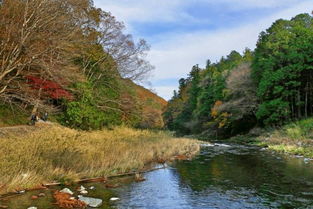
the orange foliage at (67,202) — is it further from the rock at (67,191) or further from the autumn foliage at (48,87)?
the autumn foliage at (48,87)

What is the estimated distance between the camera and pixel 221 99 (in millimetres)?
53812

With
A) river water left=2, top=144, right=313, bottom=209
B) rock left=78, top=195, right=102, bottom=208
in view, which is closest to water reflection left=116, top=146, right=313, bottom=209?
river water left=2, top=144, right=313, bottom=209

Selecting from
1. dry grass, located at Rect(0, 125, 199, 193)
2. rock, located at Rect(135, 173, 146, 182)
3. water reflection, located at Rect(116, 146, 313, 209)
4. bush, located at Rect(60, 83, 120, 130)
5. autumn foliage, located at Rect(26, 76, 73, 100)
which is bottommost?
water reflection, located at Rect(116, 146, 313, 209)

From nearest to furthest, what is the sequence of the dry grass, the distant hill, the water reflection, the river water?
1. the river water
2. the water reflection
3. the dry grass
4. the distant hill

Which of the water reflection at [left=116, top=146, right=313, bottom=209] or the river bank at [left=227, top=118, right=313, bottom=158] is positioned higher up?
the river bank at [left=227, top=118, right=313, bottom=158]

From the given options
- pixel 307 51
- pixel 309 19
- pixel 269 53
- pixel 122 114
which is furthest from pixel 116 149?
pixel 309 19

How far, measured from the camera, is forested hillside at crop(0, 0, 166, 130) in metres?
19.5

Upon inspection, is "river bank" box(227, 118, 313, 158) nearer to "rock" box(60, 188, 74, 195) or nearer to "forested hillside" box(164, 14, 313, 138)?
"forested hillside" box(164, 14, 313, 138)

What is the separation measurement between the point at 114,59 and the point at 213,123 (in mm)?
27901

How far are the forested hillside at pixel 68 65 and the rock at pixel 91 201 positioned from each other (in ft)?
40.6

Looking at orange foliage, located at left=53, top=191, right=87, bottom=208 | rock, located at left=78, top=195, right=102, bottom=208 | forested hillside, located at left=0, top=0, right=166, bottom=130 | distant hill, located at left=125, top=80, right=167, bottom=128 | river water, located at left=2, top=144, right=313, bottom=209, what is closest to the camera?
orange foliage, located at left=53, top=191, right=87, bottom=208

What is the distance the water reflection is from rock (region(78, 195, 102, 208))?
0.46m

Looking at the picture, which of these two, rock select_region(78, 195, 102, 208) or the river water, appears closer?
rock select_region(78, 195, 102, 208)

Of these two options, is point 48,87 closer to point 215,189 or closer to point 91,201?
point 215,189
